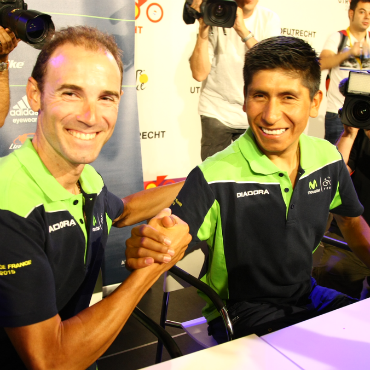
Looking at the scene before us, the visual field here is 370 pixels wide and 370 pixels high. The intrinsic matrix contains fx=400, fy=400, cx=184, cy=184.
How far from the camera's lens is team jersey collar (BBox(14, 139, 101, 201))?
1.16 meters

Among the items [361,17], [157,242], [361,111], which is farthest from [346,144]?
[361,17]

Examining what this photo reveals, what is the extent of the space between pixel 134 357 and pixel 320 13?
3.71 m

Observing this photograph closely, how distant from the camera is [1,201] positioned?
104 cm

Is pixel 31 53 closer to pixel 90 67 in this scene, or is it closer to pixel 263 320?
pixel 90 67

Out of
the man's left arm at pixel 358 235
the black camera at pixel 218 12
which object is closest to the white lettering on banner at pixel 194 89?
the black camera at pixel 218 12

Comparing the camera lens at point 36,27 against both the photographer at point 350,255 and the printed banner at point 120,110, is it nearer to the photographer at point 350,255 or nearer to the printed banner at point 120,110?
the printed banner at point 120,110

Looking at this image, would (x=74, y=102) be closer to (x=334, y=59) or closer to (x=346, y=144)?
(x=346, y=144)

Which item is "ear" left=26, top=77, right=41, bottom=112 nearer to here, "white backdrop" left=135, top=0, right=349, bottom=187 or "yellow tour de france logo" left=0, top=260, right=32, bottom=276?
"yellow tour de france logo" left=0, top=260, right=32, bottom=276

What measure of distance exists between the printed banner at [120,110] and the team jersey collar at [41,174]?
1.32 metres

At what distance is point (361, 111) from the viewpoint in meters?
1.94

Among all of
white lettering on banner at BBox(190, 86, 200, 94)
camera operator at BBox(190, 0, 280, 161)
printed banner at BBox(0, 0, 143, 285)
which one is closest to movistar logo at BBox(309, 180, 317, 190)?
printed banner at BBox(0, 0, 143, 285)

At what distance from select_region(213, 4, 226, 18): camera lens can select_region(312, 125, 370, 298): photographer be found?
1.21m

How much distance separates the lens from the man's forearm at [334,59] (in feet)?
13.9

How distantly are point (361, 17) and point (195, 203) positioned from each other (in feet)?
12.6
